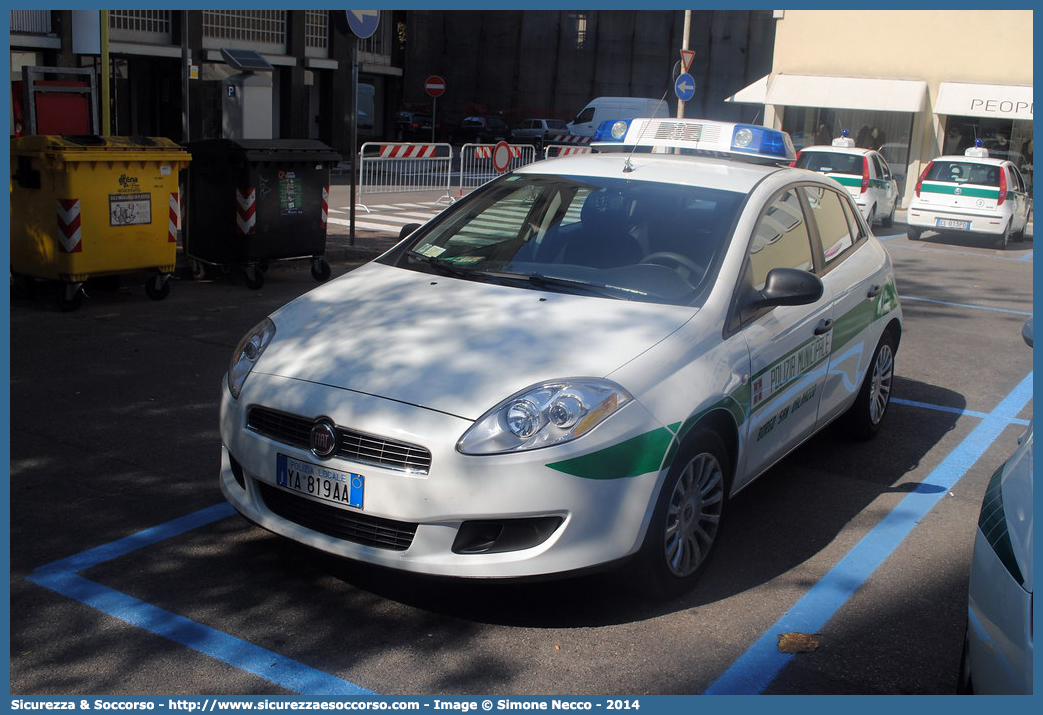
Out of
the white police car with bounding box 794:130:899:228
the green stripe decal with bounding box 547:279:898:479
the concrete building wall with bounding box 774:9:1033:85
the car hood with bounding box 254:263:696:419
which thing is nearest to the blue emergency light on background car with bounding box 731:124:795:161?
the green stripe decal with bounding box 547:279:898:479

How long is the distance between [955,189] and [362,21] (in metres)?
12.0

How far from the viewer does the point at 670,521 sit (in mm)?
4070

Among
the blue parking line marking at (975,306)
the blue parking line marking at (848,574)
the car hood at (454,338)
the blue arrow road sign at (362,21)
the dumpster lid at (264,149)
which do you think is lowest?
the blue parking line marking at (975,306)

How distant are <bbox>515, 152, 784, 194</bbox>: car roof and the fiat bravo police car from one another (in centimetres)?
2

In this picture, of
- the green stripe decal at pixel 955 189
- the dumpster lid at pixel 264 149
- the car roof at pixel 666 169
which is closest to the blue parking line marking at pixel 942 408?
the car roof at pixel 666 169

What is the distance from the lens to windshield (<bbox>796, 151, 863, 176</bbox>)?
65.6 feet

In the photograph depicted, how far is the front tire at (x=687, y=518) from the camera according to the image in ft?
12.9

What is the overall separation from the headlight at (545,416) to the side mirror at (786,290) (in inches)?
40.2

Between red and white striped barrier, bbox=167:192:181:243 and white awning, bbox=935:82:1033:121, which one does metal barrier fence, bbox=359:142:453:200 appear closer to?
red and white striped barrier, bbox=167:192:181:243

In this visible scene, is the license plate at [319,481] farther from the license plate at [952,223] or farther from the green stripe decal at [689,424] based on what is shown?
the license plate at [952,223]

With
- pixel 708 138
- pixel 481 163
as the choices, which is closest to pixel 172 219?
pixel 708 138

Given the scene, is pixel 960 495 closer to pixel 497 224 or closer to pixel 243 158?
pixel 497 224
